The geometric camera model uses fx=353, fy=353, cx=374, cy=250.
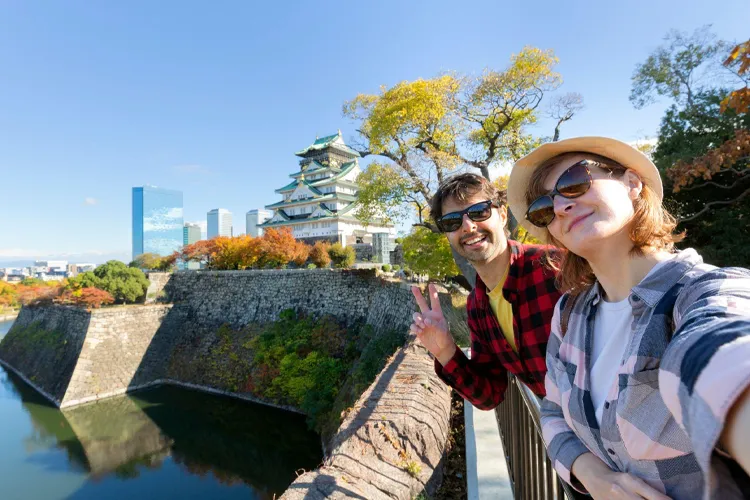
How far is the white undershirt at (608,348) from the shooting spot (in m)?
Answer: 0.83

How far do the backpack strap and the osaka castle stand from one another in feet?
66.6

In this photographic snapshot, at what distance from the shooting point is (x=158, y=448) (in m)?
9.94

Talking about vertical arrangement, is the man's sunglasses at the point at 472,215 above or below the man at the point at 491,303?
above

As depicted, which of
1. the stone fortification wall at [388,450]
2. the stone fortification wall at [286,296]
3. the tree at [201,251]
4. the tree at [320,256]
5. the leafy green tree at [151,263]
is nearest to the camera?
the stone fortification wall at [388,450]

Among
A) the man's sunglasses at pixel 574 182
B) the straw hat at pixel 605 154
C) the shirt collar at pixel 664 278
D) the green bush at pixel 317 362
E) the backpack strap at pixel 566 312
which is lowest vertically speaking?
the green bush at pixel 317 362

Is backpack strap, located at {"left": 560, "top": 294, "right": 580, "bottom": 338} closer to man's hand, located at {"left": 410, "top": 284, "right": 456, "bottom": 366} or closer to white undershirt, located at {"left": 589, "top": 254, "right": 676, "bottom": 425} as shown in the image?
white undershirt, located at {"left": 589, "top": 254, "right": 676, "bottom": 425}

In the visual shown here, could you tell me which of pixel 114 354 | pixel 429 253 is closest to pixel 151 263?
pixel 114 354

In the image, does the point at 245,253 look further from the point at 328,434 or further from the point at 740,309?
the point at 740,309

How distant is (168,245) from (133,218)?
917cm

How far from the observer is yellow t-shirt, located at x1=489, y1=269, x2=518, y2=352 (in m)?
1.63

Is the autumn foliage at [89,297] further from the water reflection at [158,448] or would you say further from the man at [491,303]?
the man at [491,303]

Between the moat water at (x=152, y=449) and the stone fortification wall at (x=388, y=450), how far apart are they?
4.97 metres

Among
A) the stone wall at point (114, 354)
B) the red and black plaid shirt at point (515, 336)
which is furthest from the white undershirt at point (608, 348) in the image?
the stone wall at point (114, 354)

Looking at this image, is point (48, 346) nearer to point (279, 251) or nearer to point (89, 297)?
point (89, 297)
